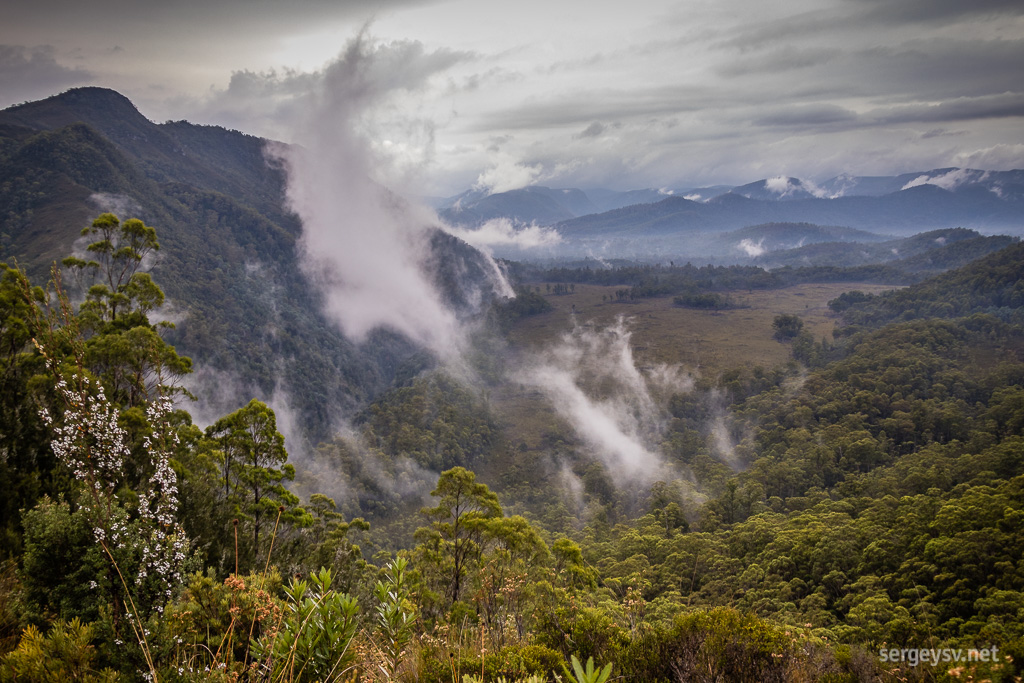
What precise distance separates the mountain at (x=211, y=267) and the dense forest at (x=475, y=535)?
138 ft

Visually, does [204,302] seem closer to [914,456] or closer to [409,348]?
[409,348]

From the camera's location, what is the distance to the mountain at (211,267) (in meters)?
112

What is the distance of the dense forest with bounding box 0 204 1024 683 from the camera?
493cm

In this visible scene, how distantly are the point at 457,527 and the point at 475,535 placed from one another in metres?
1.56

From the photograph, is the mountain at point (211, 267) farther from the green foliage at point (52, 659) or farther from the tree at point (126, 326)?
the green foliage at point (52, 659)

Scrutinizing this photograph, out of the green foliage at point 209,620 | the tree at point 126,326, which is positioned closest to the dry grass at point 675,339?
the tree at point 126,326

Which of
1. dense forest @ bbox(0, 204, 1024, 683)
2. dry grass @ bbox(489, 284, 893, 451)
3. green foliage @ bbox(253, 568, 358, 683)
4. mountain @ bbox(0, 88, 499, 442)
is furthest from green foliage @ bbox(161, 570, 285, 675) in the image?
mountain @ bbox(0, 88, 499, 442)

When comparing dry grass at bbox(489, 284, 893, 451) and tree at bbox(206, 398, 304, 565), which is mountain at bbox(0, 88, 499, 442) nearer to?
dry grass at bbox(489, 284, 893, 451)

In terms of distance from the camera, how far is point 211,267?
14700 centimetres

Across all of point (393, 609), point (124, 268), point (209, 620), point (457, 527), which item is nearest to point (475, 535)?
point (457, 527)

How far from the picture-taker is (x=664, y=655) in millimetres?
8188

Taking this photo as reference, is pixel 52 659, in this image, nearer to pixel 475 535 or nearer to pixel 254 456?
pixel 254 456

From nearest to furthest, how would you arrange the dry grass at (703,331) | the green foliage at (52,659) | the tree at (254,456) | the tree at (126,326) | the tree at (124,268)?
1. the green foliage at (52,659)
2. the tree at (126,326)
3. the tree at (254,456)
4. the tree at (124,268)
5. the dry grass at (703,331)

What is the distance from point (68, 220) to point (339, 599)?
6078 inches
